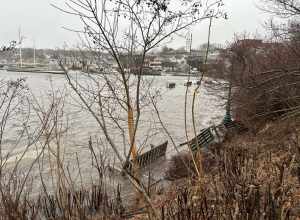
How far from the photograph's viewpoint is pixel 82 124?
96.6 ft

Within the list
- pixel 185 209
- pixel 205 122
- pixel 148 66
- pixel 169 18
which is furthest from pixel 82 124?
pixel 185 209

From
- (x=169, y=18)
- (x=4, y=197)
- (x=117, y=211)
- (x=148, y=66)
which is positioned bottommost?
(x=117, y=211)

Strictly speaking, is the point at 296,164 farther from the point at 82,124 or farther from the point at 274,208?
the point at 82,124

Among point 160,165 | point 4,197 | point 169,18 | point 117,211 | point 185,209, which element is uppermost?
point 169,18

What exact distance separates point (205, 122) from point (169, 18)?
2625cm

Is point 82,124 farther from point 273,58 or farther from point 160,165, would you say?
point 273,58

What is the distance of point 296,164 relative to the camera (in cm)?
652

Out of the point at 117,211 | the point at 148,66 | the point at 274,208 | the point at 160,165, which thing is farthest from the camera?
the point at 160,165

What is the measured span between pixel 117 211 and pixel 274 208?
5.55 meters

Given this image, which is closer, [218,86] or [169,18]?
[169,18]

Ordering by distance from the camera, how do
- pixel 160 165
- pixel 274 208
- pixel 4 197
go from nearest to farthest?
1. pixel 274 208
2. pixel 4 197
3. pixel 160 165

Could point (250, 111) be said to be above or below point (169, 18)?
below

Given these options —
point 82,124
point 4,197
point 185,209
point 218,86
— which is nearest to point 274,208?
point 185,209

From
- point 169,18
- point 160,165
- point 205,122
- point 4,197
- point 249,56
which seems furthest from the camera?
point 205,122
